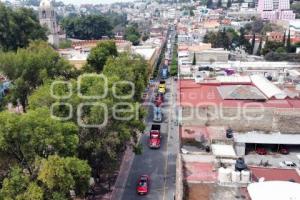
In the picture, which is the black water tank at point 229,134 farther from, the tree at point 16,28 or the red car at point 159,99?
the tree at point 16,28

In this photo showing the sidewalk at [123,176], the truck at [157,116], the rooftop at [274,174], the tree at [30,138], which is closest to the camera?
the tree at [30,138]

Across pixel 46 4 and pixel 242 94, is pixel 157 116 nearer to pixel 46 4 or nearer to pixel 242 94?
pixel 242 94

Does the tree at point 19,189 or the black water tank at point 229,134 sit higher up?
the tree at point 19,189

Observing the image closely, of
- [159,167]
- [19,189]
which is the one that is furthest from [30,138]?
[159,167]

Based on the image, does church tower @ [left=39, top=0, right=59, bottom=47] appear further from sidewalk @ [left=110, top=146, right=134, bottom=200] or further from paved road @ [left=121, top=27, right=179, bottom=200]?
sidewalk @ [left=110, top=146, right=134, bottom=200]

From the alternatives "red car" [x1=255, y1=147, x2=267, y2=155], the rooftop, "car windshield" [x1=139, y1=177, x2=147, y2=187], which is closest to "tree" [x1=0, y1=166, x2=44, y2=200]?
"car windshield" [x1=139, y1=177, x2=147, y2=187]

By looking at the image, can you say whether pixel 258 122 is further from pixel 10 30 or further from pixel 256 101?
pixel 10 30

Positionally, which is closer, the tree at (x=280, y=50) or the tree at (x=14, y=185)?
the tree at (x=14, y=185)

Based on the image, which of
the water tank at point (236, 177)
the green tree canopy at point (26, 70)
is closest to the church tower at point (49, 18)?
the green tree canopy at point (26, 70)

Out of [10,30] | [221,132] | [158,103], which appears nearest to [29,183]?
[221,132]
